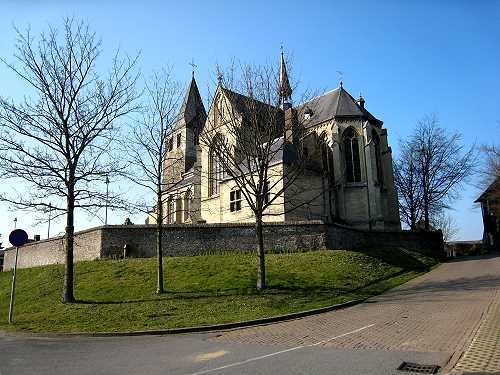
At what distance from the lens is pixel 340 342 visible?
9516 mm

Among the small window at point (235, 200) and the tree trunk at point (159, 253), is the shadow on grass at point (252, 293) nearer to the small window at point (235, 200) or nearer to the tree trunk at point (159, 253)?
the tree trunk at point (159, 253)

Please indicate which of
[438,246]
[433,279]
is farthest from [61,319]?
[438,246]

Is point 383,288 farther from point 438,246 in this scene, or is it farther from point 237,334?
point 438,246

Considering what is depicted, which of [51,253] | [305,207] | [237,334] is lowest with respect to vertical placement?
[237,334]

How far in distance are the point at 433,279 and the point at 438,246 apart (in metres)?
16.8

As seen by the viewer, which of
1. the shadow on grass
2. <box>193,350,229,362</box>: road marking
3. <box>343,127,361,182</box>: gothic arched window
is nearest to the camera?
<box>193,350,229,362</box>: road marking

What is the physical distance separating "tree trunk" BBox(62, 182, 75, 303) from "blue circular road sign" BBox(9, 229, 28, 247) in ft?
6.26

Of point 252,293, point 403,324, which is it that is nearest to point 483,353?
point 403,324

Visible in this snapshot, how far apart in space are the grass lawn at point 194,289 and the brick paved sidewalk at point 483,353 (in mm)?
6410

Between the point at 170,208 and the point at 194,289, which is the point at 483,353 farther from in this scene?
the point at 170,208

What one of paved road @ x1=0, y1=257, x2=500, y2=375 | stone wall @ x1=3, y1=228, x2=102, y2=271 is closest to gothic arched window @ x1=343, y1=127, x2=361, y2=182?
stone wall @ x1=3, y1=228, x2=102, y2=271

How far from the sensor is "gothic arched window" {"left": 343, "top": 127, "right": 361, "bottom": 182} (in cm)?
4016

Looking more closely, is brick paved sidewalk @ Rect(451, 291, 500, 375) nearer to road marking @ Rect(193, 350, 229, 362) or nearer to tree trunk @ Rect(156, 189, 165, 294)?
road marking @ Rect(193, 350, 229, 362)

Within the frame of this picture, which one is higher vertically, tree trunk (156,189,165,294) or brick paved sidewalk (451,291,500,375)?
tree trunk (156,189,165,294)
